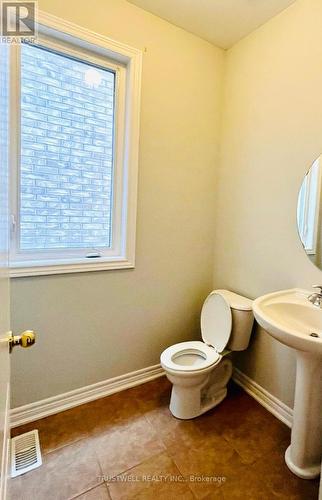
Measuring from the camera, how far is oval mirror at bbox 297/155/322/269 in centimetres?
147

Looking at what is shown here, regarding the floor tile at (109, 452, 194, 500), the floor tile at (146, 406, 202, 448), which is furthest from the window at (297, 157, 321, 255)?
the floor tile at (109, 452, 194, 500)

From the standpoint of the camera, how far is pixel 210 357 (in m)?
1.69

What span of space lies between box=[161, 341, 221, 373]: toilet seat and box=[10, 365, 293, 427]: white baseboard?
14.3 inches

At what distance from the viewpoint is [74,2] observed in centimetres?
147

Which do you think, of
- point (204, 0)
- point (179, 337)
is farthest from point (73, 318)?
point (204, 0)

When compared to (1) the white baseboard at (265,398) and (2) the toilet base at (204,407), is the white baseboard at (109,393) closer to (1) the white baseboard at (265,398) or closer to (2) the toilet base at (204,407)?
(1) the white baseboard at (265,398)

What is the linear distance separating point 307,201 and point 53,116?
159 centimetres

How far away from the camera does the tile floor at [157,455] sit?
1212mm

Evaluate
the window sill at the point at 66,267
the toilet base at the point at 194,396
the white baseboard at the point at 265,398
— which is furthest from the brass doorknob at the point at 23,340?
the white baseboard at the point at 265,398

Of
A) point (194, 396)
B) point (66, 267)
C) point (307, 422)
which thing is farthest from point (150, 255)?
point (307, 422)

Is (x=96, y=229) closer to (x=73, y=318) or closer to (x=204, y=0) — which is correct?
(x=73, y=318)

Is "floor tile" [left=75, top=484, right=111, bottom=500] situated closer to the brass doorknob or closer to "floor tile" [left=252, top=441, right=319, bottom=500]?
"floor tile" [left=252, top=441, right=319, bottom=500]

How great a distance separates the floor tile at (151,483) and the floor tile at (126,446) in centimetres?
5

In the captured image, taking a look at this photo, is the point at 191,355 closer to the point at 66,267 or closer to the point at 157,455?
the point at 157,455
